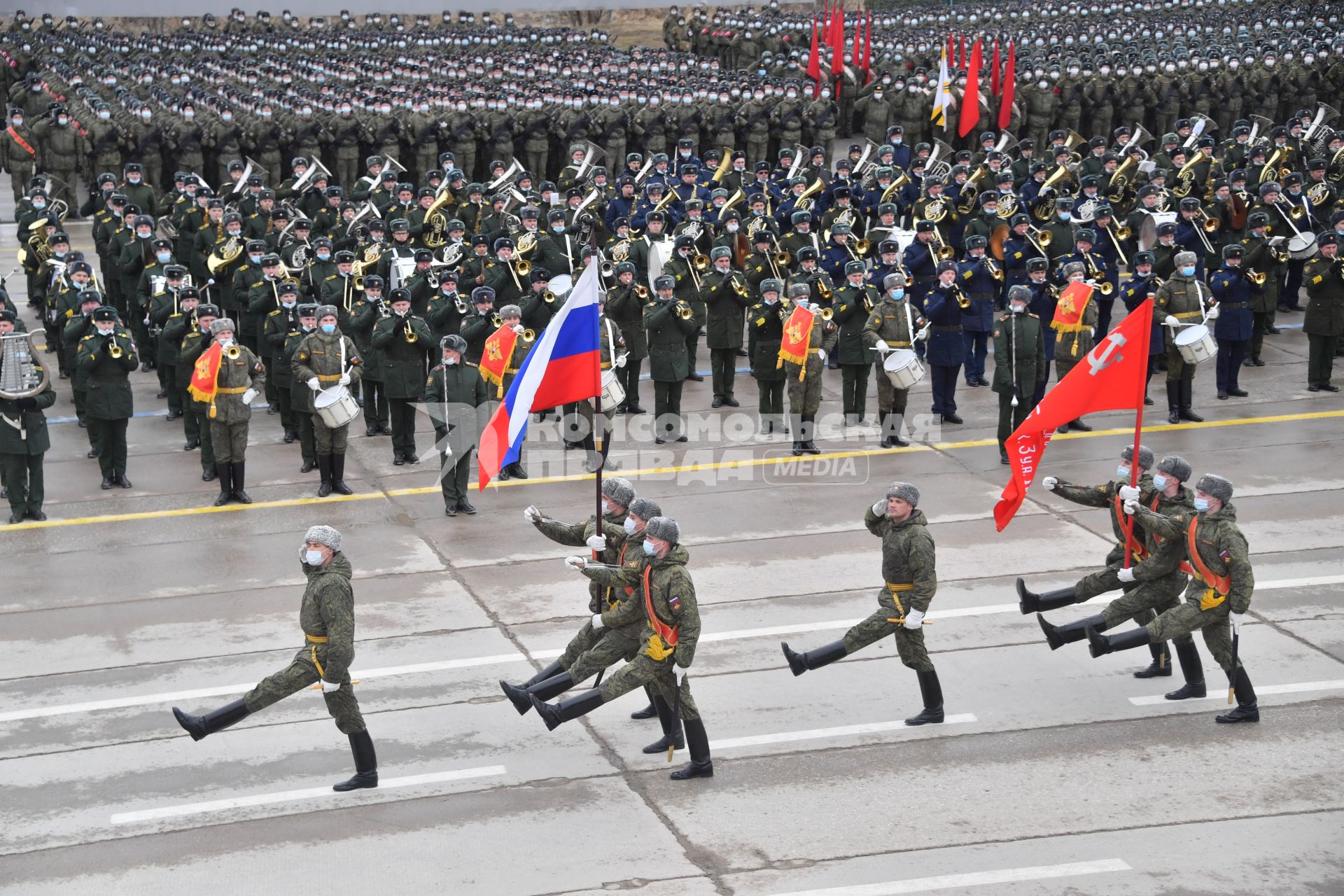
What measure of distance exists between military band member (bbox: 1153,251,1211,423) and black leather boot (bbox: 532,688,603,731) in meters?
10.5

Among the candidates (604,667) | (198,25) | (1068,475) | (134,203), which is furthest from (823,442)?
(198,25)

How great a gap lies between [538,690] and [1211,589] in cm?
450

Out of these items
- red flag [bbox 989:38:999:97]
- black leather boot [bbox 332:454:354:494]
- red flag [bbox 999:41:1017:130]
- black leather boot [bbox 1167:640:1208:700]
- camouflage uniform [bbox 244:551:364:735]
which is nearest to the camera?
camouflage uniform [bbox 244:551:364:735]

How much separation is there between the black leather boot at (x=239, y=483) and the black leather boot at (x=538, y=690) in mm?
6703

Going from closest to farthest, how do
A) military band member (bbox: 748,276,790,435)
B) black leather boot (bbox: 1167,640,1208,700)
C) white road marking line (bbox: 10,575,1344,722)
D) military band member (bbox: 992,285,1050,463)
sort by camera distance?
black leather boot (bbox: 1167,640,1208,700) → white road marking line (bbox: 10,575,1344,722) → military band member (bbox: 992,285,1050,463) → military band member (bbox: 748,276,790,435)

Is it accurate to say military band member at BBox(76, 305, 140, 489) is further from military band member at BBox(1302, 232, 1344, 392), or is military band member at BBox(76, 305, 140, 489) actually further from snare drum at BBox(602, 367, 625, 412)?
military band member at BBox(1302, 232, 1344, 392)

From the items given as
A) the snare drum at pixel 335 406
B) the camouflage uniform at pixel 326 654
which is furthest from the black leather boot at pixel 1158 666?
the snare drum at pixel 335 406

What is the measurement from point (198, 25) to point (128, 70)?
14589 mm

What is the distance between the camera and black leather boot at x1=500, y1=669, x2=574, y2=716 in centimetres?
1077

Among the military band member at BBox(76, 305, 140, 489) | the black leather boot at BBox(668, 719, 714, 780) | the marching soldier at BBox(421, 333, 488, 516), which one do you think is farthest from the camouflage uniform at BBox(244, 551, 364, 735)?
the military band member at BBox(76, 305, 140, 489)

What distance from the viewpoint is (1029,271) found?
19.2 metres

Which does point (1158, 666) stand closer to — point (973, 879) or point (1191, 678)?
point (1191, 678)

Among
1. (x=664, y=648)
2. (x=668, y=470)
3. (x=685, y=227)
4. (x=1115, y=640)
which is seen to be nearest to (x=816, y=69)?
(x=685, y=227)

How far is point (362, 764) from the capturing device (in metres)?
10.5
